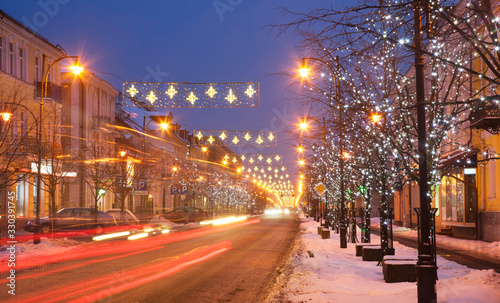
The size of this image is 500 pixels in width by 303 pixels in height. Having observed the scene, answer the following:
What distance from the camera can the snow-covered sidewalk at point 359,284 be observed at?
26.4 ft

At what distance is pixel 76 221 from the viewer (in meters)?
31.7

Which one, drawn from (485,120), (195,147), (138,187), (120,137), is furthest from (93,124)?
(195,147)

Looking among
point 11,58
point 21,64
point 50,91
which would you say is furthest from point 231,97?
point 21,64

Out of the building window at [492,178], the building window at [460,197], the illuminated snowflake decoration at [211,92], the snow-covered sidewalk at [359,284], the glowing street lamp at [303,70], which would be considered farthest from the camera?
the building window at [460,197]

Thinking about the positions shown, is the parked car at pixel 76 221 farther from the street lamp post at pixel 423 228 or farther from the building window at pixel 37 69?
the street lamp post at pixel 423 228

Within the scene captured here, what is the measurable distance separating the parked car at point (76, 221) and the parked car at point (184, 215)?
16001mm

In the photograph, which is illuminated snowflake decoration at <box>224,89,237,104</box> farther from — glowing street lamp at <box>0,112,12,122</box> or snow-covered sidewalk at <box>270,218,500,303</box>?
snow-covered sidewalk at <box>270,218,500,303</box>

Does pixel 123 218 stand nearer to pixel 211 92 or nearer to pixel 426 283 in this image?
pixel 211 92

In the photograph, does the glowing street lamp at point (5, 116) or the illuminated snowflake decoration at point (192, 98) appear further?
the illuminated snowflake decoration at point (192, 98)

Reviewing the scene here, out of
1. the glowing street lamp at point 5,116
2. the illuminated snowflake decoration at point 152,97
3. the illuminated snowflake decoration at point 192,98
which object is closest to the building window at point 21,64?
the illuminated snowflake decoration at point 152,97

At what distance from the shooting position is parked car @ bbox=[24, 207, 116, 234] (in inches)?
1204

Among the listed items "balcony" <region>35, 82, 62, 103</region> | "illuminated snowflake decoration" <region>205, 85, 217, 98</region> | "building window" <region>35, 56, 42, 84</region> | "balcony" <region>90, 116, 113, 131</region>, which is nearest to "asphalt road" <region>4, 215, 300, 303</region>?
"illuminated snowflake decoration" <region>205, 85, 217, 98</region>

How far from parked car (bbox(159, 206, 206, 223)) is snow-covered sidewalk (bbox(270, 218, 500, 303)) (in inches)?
1321

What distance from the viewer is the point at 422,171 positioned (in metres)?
8.61
